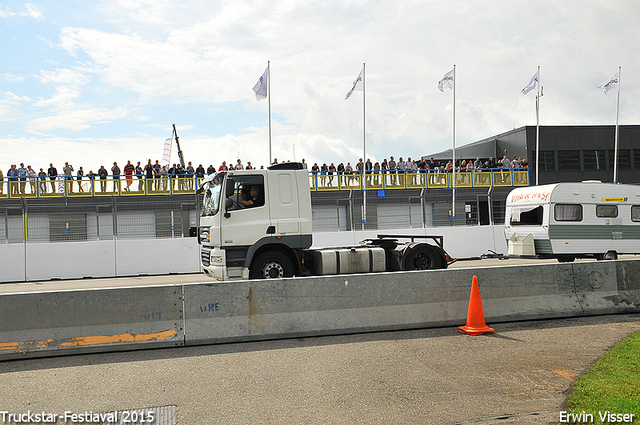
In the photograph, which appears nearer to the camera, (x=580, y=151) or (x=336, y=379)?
(x=336, y=379)

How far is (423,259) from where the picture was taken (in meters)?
12.9

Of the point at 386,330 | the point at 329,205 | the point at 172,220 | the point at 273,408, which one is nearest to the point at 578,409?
the point at 273,408

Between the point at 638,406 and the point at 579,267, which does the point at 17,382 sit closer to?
the point at 638,406

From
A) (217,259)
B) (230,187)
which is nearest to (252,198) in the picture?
(230,187)

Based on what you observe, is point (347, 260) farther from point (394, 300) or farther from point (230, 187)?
point (394, 300)

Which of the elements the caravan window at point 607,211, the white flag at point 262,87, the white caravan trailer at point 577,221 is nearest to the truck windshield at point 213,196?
the white caravan trailer at point 577,221

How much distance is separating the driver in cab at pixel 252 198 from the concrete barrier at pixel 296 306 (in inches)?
180

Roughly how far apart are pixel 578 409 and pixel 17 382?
5.49 metres

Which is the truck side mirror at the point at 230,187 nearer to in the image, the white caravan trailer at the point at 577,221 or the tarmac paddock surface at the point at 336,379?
the tarmac paddock surface at the point at 336,379

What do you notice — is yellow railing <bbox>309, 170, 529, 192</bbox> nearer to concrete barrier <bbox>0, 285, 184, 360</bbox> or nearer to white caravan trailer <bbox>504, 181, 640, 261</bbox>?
white caravan trailer <bbox>504, 181, 640, 261</bbox>

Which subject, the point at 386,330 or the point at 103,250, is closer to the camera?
the point at 386,330

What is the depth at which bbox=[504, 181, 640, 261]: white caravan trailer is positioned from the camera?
17.3 metres

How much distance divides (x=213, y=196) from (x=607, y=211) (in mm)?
13352

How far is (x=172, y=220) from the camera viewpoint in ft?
73.9
